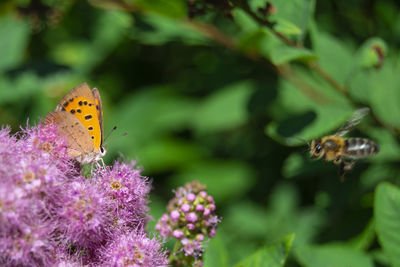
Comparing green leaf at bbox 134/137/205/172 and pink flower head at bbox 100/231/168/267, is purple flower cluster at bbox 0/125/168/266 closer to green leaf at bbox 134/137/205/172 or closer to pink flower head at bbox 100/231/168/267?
pink flower head at bbox 100/231/168/267

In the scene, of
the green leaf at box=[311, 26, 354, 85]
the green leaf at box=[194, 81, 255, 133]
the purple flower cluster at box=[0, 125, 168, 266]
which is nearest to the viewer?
the purple flower cluster at box=[0, 125, 168, 266]

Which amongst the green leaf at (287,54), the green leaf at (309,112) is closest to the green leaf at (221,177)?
the green leaf at (309,112)

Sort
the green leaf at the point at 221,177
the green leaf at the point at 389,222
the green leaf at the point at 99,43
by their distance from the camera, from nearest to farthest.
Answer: the green leaf at the point at 389,222 → the green leaf at the point at 99,43 → the green leaf at the point at 221,177

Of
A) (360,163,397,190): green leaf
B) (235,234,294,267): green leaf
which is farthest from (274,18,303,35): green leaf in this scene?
(360,163,397,190): green leaf

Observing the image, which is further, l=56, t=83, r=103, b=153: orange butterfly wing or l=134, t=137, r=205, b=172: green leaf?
l=134, t=137, r=205, b=172: green leaf

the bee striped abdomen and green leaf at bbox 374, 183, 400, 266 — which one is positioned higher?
the bee striped abdomen

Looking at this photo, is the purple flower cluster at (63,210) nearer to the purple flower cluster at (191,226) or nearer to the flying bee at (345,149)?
the purple flower cluster at (191,226)

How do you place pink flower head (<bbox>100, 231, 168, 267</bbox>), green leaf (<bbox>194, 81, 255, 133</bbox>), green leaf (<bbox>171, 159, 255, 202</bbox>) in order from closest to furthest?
pink flower head (<bbox>100, 231, 168, 267</bbox>) < green leaf (<bbox>194, 81, 255, 133</bbox>) < green leaf (<bbox>171, 159, 255, 202</bbox>)
